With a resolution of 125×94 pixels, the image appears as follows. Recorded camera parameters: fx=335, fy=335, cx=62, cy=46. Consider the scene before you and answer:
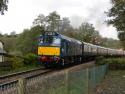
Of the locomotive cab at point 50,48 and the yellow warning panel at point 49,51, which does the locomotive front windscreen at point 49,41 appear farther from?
the yellow warning panel at point 49,51

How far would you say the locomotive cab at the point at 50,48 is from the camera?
3148cm

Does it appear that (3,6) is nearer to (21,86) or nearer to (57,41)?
(57,41)

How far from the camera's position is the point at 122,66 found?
34219 mm

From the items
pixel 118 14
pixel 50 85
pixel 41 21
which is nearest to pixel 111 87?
pixel 50 85

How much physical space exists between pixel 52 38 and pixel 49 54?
5.23ft

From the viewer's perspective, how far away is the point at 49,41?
32.0 m

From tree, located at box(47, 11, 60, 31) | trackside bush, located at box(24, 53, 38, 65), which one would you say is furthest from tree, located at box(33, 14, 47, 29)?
trackside bush, located at box(24, 53, 38, 65)

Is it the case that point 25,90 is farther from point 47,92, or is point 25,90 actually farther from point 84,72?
point 84,72

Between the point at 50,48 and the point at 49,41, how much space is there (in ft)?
2.24

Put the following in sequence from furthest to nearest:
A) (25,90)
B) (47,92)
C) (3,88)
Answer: (47,92) < (25,90) < (3,88)

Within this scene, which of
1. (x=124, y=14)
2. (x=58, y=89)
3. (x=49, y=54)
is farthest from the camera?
(x=124, y=14)

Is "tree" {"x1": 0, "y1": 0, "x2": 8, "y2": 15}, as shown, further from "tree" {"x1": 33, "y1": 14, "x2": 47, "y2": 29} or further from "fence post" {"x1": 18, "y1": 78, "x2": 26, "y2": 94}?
"tree" {"x1": 33, "y1": 14, "x2": 47, "y2": 29}

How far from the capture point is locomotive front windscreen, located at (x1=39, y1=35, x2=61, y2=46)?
31644 millimetres

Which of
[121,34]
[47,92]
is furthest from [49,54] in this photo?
[47,92]
